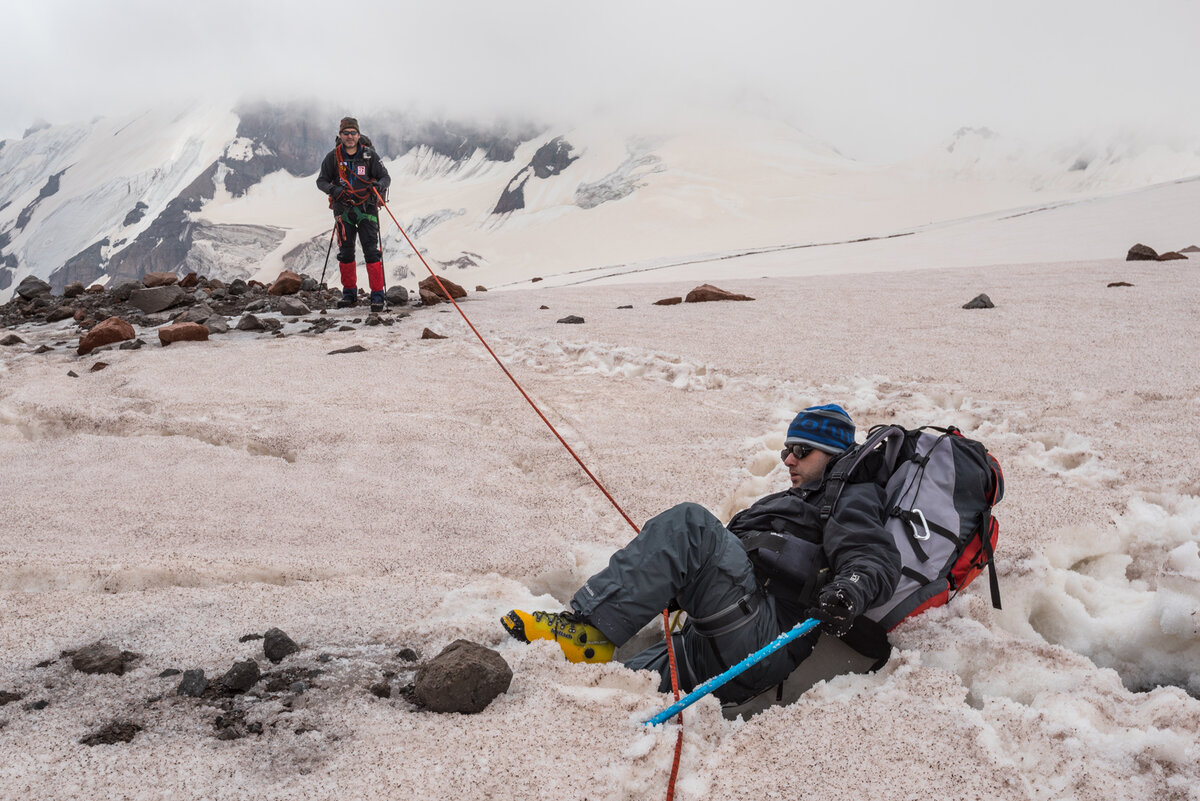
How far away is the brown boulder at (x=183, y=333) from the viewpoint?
696 centimetres

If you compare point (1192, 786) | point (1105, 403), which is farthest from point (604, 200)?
point (1192, 786)

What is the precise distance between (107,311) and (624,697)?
375 inches

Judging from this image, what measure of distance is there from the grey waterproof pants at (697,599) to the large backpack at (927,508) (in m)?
0.32

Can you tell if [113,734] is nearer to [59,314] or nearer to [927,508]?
[927,508]

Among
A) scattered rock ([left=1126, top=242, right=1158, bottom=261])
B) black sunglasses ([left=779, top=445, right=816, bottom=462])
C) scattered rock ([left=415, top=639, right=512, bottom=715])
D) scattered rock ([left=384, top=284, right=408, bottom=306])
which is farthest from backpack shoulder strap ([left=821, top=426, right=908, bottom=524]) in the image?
scattered rock ([left=1126, top=242, right=1158, bottom=261])

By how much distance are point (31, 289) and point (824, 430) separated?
40.2ft

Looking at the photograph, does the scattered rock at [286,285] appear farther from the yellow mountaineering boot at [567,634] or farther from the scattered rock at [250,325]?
the yellow mountaineering boot at [567,634]

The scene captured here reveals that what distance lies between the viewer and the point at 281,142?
4117 inches

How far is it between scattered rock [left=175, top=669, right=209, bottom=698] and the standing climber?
22.0ft

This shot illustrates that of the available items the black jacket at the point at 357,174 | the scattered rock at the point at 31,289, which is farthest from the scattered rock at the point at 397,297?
the scattered rock at the point at 31,289

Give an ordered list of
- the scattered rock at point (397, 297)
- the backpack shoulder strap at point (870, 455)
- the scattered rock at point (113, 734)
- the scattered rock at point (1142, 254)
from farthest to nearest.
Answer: the scattered rock at point (397, 297) < the scattered rock at point (1142, 254) < the backpack shoulder strap at point (870, 455) < the scattered rock at point (113, 734)

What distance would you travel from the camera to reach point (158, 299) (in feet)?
30.3

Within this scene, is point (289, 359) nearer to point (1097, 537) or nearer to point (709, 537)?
point (709, 537)

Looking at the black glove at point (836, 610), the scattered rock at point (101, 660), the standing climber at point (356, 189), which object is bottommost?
the scattered rock at point (101, 660)
